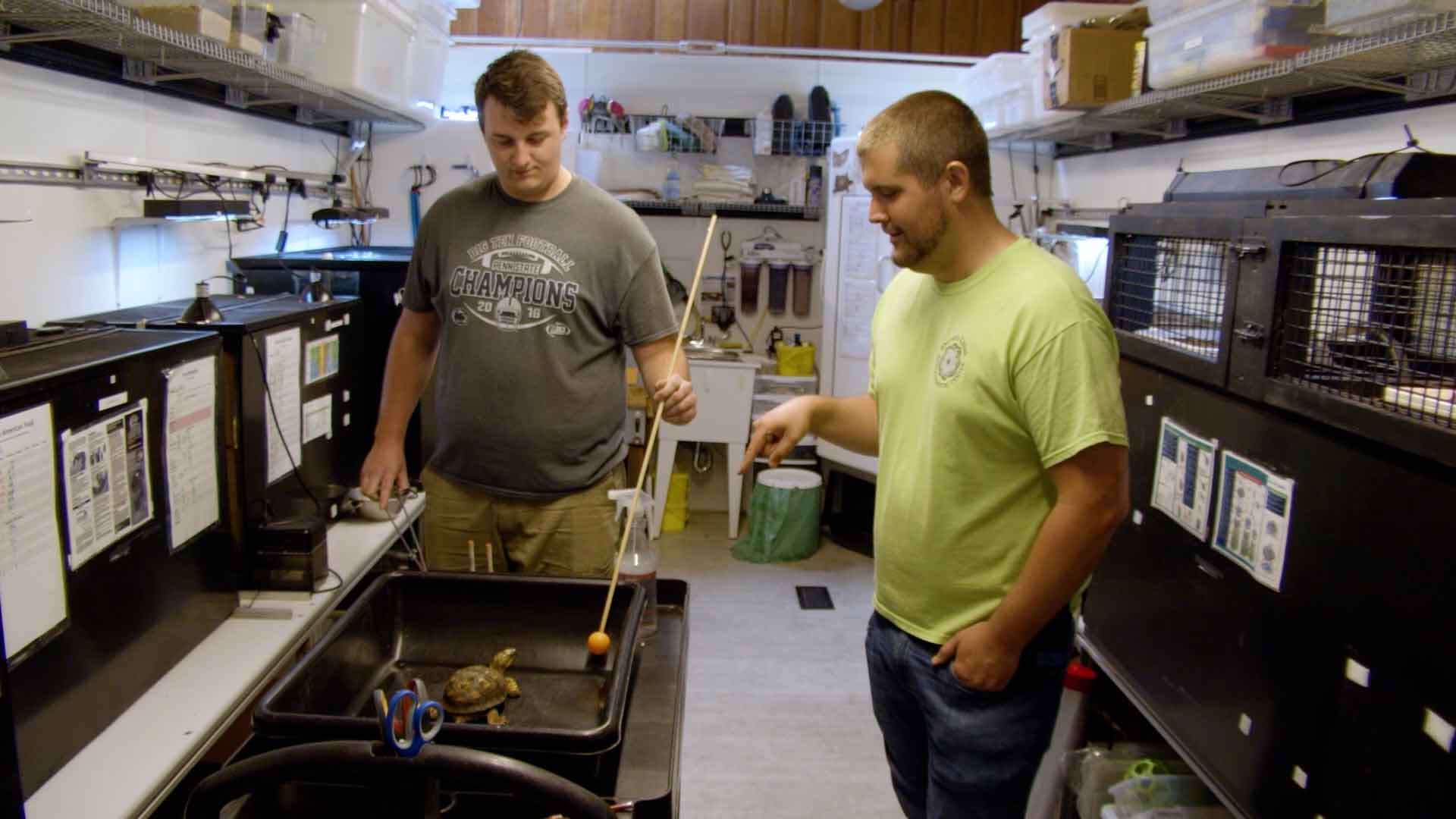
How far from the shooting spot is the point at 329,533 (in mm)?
2344

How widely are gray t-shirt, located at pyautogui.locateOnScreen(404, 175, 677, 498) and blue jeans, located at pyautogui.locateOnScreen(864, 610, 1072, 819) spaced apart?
742 mm

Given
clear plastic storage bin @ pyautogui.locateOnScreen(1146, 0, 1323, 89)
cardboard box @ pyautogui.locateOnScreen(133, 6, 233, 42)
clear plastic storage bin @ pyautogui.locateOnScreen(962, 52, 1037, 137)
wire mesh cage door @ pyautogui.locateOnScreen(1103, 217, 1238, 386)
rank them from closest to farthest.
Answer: wire mesh cage door @ pyautogui.locateOnScreen(1103, 217, 1238, 386)
cardboard box @ pyautogui.locateOnScreen(133, 6, 233, 42)
clear plastic storage bin @ pyautogui.locateOnScreen(1146, 0, 1323, 89)
clear plastic storage bin @ pyautogui.locateOnScreen(962, 52, 1037, 137)

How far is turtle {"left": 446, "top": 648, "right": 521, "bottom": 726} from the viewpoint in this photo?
119 centimetres

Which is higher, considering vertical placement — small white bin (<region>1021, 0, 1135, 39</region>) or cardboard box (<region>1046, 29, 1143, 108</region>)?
small white bin (<region>1021, 0, 1135, 39</region>)

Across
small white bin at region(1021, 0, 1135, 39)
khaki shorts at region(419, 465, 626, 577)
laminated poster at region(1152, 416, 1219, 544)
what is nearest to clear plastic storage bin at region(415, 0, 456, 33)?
small white bin at region(1021, 0, 1135, 39)

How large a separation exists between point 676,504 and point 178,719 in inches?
134

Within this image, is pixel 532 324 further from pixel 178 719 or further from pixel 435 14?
pixel 435 14

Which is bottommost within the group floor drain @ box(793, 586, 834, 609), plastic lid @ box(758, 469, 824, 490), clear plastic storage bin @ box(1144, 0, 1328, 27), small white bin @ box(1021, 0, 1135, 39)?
floor drain @ box(793, 586, 834, 609)

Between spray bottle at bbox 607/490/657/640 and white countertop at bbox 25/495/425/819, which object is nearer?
white countertop at bbox 25/495/425/819

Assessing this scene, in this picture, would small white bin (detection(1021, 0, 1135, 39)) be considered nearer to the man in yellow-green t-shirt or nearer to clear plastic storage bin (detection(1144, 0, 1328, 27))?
clear plastic storage bin (detection(1144, 0, 1328, 27))

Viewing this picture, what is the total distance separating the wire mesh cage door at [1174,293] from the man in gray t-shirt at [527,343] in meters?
0.92

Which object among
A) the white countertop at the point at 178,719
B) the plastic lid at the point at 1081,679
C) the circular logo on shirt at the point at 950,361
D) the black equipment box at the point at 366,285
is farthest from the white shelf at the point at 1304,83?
the white countertop at the point at 178,719

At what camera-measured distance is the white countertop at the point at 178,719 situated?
1.30 m

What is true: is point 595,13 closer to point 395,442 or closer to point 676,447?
point 676,447
